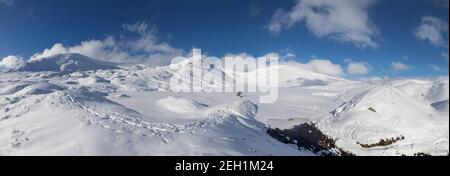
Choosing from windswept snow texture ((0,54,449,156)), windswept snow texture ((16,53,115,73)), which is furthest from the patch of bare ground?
windswept snow texture ((16,53,115,73))

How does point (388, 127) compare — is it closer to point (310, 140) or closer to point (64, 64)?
point (310, 140)

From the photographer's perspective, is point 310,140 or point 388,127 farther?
point 388,127

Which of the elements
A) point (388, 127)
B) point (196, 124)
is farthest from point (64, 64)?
point (196, 124)

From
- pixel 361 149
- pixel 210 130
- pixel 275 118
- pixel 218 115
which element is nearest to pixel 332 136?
pixel 361 149

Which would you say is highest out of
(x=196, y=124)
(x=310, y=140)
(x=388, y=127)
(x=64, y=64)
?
(x=64, y=64)

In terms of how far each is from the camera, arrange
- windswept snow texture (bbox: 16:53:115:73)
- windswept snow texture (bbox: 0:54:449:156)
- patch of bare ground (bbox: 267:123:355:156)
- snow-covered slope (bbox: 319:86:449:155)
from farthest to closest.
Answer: windswept snow texture (bbox: 16:53:115:73), snow-covered slope (bbox: 319:86:449:155), patch of bare ground (bbox: 267:123:355:156), windswept snow texture (bbox: 0:54:449:156)

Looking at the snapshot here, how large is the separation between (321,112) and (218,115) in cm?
2659

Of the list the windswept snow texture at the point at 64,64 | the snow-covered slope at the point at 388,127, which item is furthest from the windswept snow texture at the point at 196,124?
the windswept snow texture at the point at 64,64

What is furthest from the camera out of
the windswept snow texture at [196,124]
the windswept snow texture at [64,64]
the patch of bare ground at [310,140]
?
the windswept snow texture at [64,64]

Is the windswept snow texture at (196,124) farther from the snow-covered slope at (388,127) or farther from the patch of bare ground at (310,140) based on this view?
the patch of bare ground at (310,140)

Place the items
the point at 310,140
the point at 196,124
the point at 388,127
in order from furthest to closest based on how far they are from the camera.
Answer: the point at 388,127 < the point at 310,140 < the point at 196,124

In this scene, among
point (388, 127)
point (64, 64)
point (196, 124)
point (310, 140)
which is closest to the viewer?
point (196, 124)

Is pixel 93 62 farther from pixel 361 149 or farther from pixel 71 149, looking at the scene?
pixel 71 149

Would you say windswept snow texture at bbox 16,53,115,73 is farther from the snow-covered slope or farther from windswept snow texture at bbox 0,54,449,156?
the snow-covered slope
